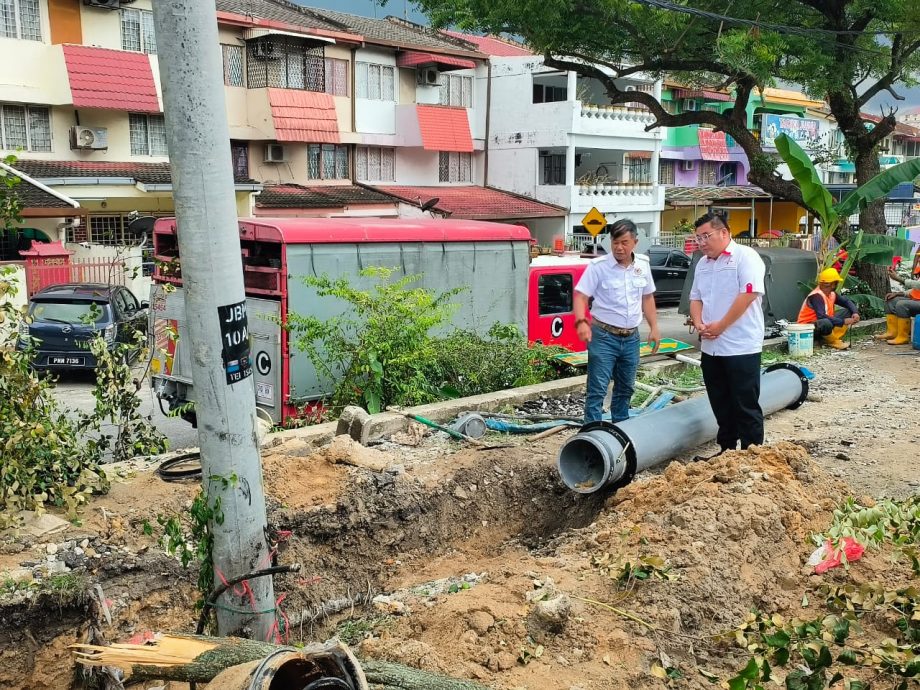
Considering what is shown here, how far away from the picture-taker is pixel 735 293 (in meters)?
7.32

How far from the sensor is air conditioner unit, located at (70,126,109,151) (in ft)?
82.9

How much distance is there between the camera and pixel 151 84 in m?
26.1

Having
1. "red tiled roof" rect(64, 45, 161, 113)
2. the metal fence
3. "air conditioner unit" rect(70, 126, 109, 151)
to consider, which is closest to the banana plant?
the metal fence

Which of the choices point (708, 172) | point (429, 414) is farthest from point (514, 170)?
point (429, 414)

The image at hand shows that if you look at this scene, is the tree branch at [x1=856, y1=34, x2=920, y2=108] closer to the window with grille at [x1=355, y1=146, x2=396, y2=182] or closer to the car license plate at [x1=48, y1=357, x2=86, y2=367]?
the car license plate at [x1=48, y1=357, x2=86, y2=367]

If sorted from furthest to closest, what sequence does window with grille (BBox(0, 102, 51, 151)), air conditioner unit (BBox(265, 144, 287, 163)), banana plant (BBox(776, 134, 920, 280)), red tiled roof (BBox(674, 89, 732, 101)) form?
red tiled roof (BBox(674, 89, 732, 101)) < air conditioner unit (BBox(265, 144, 287, 163)) < window with grille (BBox(0, 102, 51, 151)) < banana plant (BBox(776, 134, 920, 280))

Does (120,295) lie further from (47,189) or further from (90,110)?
(90,110)

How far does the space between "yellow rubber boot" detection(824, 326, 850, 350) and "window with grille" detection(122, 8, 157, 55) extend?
65.4 feet

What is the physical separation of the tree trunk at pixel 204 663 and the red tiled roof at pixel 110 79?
76.9 feet

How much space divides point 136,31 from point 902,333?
21288mm

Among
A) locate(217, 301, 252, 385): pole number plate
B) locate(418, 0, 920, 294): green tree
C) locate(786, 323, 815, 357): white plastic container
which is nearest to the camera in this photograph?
locate(217, 301, 252, 385): pole number plate

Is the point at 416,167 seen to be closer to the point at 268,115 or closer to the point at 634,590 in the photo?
the point at 268,115

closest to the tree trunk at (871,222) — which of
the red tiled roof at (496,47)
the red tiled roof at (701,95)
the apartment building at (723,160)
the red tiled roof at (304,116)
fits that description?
the red tiled roof at (304,116)

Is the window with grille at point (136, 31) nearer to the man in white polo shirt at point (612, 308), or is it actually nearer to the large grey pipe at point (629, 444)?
the man in white polo shirt at point (612, 308)
